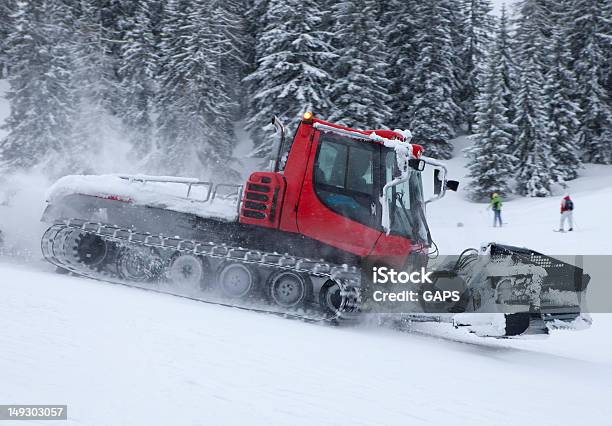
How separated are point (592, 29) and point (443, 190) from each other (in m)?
38.0

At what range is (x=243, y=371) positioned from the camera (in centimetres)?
493

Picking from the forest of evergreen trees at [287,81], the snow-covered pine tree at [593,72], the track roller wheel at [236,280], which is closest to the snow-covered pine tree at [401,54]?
the forest of evergreen trees at [287,81]

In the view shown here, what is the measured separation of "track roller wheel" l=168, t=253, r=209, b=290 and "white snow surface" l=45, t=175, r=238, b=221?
0.79 m

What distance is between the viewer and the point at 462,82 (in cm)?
4228

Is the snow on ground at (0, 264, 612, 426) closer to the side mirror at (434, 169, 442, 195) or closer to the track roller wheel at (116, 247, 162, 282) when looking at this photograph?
the track roller wheel at (116, 247, 162, 282)

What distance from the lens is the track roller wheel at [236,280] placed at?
8.34m

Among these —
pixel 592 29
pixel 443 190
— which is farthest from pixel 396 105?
pixel 443 190

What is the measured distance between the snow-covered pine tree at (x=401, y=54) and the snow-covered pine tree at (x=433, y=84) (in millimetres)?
518

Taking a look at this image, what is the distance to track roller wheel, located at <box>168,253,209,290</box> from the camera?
851 centimetres

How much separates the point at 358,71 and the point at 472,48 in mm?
19132

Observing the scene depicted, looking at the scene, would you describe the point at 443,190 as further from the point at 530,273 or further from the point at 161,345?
the point at 161,345

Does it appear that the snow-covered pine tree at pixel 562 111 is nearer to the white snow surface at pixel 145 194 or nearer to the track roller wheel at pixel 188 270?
the white snow surface at pixel 145 194

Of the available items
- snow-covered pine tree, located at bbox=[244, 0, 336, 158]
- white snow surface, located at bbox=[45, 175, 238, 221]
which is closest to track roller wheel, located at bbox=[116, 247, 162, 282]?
white snow surface, located at bbox=[45, 175, 238, 221]
